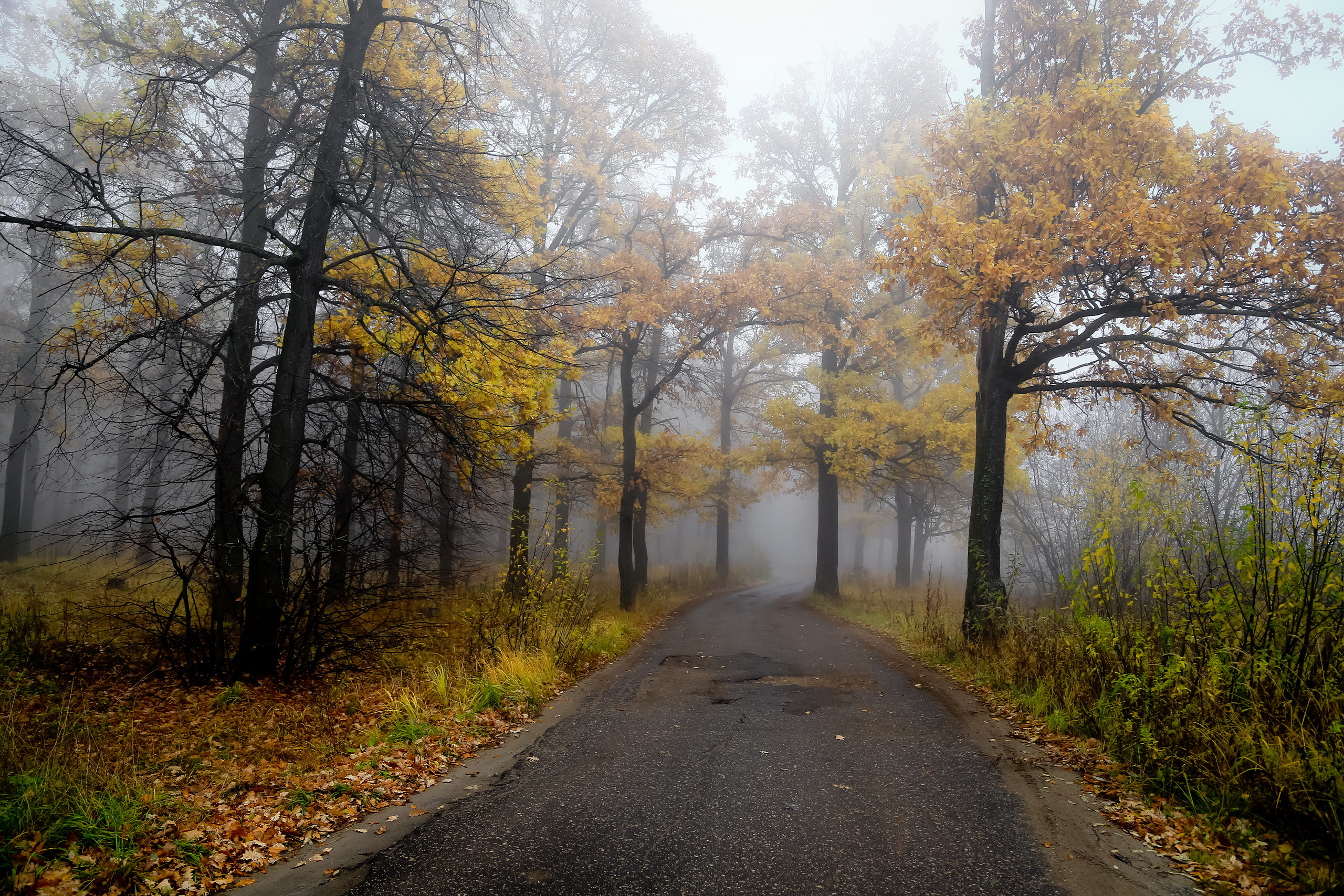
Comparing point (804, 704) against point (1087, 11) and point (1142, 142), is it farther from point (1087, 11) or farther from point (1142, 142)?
point (1087, 11)

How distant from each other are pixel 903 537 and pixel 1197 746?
19061 millimetres

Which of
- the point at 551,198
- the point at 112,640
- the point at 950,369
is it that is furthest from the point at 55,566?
the point at 950,369

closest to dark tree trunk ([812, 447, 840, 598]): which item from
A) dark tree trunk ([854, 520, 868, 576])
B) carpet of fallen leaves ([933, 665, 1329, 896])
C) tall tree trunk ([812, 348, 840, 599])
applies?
tall tree trunk ([812, 348, 840, 599])

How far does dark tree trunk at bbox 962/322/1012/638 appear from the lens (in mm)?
8844

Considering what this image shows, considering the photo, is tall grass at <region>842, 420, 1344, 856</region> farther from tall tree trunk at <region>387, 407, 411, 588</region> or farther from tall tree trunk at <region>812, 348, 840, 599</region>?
tall tree trunk at <region>812, 348, 840, 599</region>

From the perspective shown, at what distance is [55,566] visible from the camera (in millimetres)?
12891

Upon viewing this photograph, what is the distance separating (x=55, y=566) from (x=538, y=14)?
55.5 feet

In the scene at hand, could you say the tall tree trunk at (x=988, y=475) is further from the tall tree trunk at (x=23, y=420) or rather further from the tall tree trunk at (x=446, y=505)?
the tall tree trunk at (x=23, y=420)

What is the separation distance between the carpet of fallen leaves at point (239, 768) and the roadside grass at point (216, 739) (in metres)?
0.01

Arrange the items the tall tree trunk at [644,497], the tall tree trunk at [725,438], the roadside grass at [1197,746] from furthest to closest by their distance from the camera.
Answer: the tall tree trunk at [725,438], the tall tree trunk at [644,497], the roadside grass at [1197,746]

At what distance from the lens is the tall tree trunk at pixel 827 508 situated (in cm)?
1731

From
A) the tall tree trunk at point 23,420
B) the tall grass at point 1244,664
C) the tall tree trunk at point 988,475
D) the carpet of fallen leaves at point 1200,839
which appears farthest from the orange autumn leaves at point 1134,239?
the tall tree trunk at point 23,420

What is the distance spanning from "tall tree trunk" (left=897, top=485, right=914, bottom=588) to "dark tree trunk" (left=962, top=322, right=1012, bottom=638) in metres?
12.5

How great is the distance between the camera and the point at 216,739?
4.80 meters
